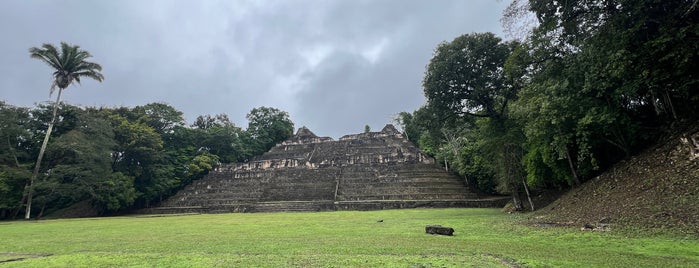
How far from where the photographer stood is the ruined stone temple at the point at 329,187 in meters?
21.9

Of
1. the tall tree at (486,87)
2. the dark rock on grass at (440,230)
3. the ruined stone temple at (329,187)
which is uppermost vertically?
the tall tree at (486,87)

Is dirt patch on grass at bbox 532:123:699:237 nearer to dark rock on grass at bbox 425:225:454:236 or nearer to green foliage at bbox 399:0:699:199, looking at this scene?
green foliage at bbox 399:0:699:199

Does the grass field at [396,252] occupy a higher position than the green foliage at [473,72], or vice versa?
the green foliage at [473,72]

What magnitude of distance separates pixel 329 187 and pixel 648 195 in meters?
19.3

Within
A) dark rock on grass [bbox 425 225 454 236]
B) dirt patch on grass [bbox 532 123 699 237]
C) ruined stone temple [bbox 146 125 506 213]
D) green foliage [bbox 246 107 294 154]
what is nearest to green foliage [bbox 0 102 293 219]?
ruined stone temple [bbox 146 125 506 213]

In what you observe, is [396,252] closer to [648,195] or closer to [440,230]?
[440,230]

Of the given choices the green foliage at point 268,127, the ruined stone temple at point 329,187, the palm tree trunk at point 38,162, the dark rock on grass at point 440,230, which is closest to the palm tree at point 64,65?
the palm tree trunk at point 38,162

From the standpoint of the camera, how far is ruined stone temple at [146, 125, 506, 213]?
21.9 meters

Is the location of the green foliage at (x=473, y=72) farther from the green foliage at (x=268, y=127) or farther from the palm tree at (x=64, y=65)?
the green foliage at (x=268, y=127)

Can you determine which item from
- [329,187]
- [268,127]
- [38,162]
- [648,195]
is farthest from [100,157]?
[648,195]

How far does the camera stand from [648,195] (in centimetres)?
848

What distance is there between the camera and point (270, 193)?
25.7 metres

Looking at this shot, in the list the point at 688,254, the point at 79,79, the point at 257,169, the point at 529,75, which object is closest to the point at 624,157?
the point at 529,75

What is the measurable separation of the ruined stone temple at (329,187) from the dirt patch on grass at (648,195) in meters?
9.31
